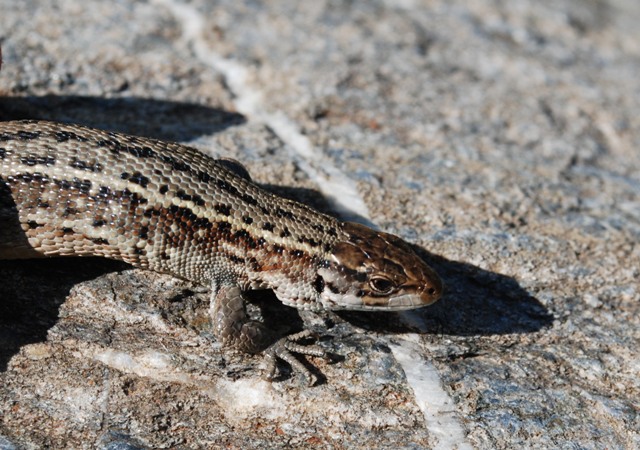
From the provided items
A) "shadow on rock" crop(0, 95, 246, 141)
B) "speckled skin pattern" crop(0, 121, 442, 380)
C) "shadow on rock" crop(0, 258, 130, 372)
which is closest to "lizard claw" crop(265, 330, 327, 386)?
"speckled skin pattern" crop(0, 121, 442, 380)

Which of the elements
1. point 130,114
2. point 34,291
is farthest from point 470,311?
point 130,114

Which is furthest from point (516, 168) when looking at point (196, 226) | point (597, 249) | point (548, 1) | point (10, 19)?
point (10, 19)

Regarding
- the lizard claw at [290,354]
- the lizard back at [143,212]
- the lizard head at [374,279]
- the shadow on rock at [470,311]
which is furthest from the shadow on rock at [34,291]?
the shadow on rock at [470,311]

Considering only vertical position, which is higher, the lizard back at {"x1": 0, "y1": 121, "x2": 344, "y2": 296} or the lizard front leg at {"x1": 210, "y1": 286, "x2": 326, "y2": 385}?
the lizard back at {"x1": 0, "y1": 121, "x2": 344, "y2": 296}

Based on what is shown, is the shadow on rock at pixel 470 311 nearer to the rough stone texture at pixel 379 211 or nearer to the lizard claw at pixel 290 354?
the rough stone texture at pixel 379 211

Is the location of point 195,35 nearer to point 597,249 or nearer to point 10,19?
point 10,19

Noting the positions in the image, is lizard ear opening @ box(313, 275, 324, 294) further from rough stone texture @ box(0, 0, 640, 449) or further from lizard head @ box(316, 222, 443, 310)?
rough stone texture @ box(0, 0, 640, 449)
